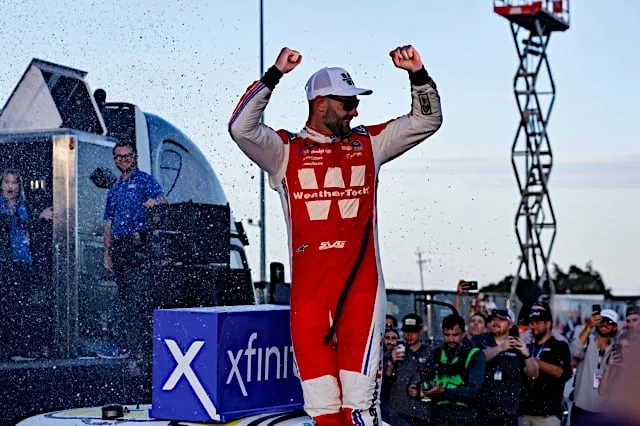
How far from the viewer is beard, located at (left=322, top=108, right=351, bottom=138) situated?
17.6ft

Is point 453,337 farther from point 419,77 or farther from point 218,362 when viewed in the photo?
point 419,77

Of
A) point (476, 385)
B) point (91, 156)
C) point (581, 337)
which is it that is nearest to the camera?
point (476, 385)

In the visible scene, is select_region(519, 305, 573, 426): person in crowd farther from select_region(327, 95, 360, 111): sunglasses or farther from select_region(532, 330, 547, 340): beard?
select_region(327, 95, 360, 111): sunglasses

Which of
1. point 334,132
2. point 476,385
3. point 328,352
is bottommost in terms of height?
point 476,385

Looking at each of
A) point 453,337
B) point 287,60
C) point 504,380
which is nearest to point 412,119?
point 287,60

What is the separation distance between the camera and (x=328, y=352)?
17.1ft

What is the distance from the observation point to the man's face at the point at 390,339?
377 inches

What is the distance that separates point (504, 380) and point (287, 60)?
426 centimetres

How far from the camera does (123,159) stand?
30.6 feet

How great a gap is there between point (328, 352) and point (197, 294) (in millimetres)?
3719

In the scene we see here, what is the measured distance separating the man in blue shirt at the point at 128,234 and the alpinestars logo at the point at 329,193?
12.3 ft

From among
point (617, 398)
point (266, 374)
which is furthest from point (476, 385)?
point (617, 398)

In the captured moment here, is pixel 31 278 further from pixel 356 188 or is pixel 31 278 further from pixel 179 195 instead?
pixel 356 188

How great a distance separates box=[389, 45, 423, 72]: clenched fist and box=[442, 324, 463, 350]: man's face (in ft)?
12.3
